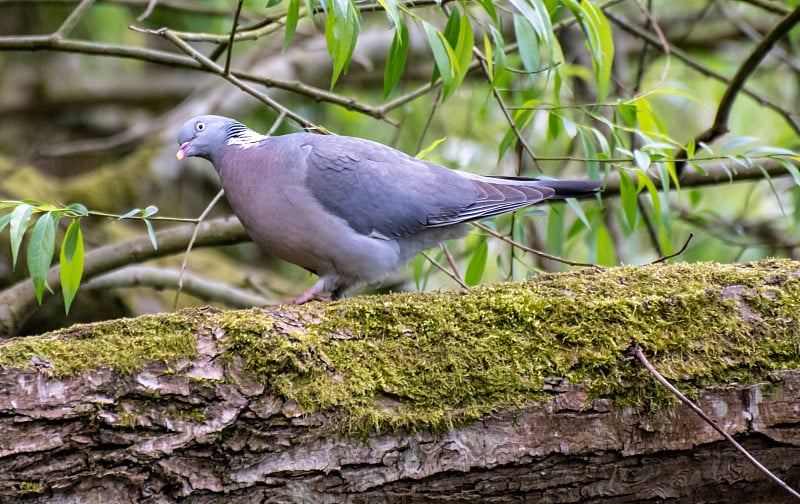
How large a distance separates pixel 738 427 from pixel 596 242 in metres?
1.81

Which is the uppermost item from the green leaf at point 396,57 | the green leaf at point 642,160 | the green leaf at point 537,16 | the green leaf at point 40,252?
the green leaf at point 537,16

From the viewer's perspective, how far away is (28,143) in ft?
24.7

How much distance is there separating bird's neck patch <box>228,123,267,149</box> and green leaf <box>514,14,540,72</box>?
1276 millimetres

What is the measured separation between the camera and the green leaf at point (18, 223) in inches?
91.3

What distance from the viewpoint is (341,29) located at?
2.41 metres

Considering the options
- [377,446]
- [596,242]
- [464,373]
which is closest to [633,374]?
[464,373]

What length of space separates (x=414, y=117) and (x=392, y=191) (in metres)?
2.50

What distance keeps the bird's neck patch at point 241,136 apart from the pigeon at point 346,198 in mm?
12

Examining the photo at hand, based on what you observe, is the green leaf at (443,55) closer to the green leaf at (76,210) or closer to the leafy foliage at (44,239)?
the leafy foliage at (44,239)

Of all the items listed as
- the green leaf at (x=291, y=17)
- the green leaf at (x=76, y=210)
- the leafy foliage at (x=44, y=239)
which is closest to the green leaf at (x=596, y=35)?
the green leaf at (x=291, y=17)

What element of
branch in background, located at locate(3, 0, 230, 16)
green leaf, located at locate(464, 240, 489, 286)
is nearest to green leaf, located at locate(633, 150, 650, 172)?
green leaf, located at locate(464, 240, 489, 286)

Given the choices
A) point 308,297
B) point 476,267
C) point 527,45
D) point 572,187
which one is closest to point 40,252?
point 308,297

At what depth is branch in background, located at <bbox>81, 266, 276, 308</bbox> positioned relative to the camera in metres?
4.44

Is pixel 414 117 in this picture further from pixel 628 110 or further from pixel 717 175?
pixel 628 110
